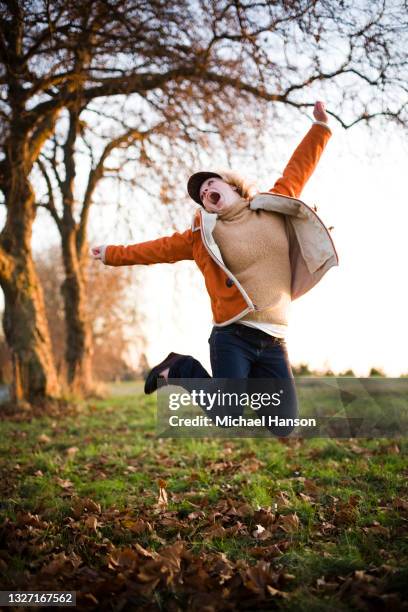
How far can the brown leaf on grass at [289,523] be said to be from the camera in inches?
132

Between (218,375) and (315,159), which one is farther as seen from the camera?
(315,159)

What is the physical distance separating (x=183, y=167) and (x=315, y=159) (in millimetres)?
5552

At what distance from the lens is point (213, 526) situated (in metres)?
3.48

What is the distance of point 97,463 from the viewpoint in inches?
225

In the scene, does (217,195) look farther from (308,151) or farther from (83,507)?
(83,507)

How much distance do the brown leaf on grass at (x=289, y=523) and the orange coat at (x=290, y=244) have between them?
1374 mm

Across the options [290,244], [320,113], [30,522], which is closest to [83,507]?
[30,522]

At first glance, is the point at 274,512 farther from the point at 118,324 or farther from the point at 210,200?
the point at 118,324

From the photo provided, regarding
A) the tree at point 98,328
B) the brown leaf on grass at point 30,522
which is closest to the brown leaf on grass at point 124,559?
the brown leaf on grass at point 30,522

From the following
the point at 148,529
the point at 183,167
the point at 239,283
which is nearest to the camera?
the point at 148,529

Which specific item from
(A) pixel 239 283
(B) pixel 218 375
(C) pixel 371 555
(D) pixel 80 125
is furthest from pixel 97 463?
(D) pixel 80 125

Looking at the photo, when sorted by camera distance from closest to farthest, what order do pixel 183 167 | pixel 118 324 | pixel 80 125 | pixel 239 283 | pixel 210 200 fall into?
pixel 239 283, pixel 210 200, pixel 183 167, pixel 80 125, pixel 118 324

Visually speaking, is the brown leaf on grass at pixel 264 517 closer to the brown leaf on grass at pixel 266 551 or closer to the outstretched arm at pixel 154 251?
the brown leaf on grass at pixel 266 551

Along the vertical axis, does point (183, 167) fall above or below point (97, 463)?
above
